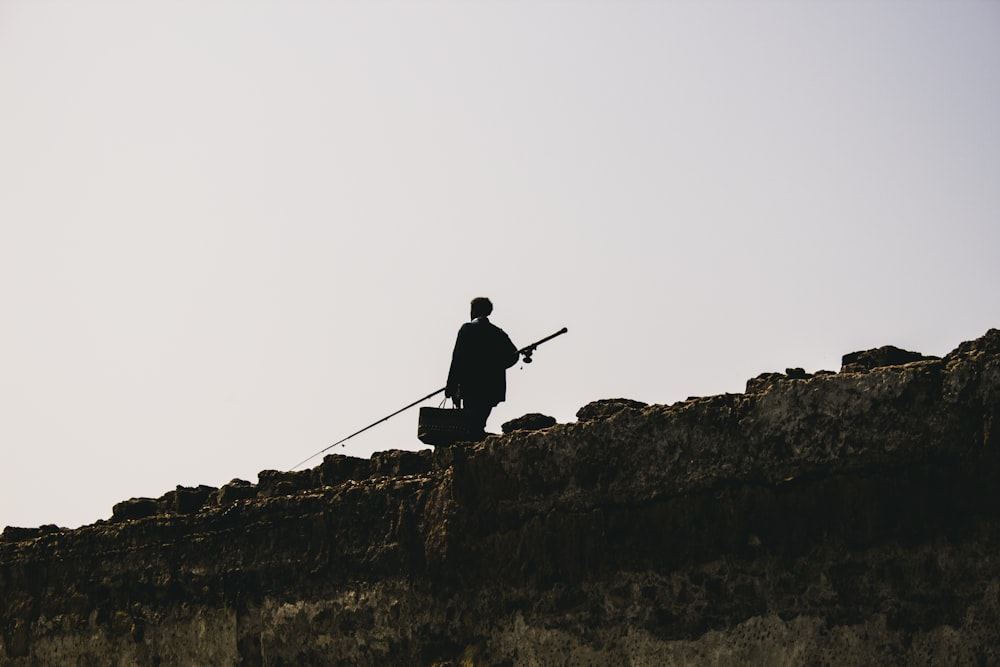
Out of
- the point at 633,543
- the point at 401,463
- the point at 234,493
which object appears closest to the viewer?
the point at 633,543

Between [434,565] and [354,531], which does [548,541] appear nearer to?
[434,565]

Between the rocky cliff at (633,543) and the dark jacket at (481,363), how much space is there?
762 millimetres

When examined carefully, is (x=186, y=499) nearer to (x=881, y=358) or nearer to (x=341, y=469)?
(x=341, y=469)

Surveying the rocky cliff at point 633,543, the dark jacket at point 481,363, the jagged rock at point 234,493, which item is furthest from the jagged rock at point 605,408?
the jagged rock at point 234,493

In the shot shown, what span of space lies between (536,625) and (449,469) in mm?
843

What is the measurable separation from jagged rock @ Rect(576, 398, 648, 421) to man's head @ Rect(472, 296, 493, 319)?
1768mm

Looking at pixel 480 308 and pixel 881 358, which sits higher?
pixel 480 308

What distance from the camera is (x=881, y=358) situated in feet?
16.7

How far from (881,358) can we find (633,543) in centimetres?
Result: 123

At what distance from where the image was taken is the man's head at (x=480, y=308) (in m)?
7.36

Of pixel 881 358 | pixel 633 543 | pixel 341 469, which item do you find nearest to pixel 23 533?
pixel 341 469

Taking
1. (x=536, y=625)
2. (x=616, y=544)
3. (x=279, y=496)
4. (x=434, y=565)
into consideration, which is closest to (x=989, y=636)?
(x=616, y=544)

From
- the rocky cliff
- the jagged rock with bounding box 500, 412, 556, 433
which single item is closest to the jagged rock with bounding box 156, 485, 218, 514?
the rocky cliff

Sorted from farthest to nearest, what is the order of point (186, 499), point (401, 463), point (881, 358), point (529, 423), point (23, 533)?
point (23, 533) → point (186, 499) → point (401, 463) → point (529, 423) → point (881, 358)
